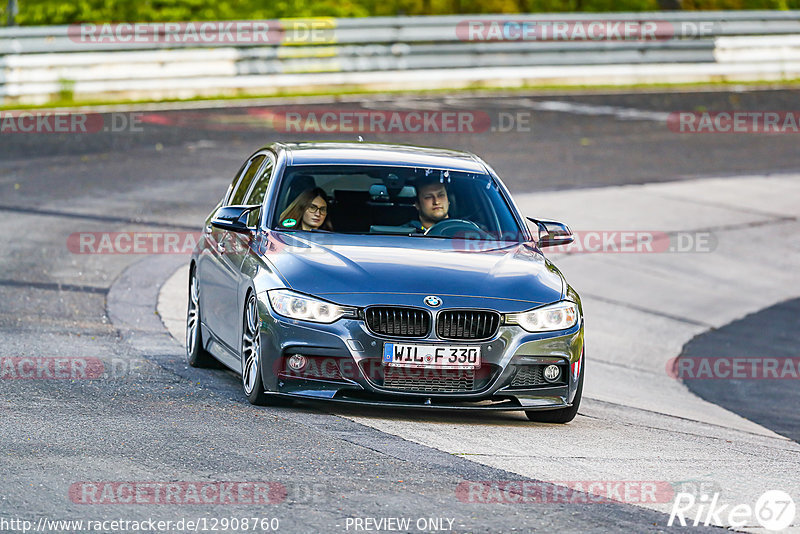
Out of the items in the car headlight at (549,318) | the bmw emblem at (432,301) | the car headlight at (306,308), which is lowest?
the car headlight at (549,318)

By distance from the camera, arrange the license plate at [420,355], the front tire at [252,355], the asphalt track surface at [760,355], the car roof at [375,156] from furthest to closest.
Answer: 1. the asphalt track surface at [760,355]
2. the car roof at [375,156]
3. the front tire at [252,355]
4. the license plate at [420,355]

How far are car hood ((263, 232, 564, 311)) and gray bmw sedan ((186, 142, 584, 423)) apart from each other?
Answer: 11mm

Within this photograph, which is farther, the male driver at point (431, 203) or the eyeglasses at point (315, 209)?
the male driver at point (431, 203)

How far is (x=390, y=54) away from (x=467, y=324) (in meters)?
20.5

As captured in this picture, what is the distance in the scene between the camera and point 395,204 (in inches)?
358

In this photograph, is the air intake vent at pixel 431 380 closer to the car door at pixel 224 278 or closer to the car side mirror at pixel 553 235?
the car door at pixel 224 278

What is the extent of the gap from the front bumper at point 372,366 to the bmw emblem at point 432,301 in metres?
0.15

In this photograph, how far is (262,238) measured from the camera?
8.66 metres

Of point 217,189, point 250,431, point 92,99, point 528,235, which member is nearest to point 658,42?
point 92,99

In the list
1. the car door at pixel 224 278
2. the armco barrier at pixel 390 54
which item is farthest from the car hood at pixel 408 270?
the armco barrier at pixel 390 54

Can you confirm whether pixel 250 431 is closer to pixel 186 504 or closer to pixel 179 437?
pixel 179 437

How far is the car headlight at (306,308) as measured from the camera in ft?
25.2

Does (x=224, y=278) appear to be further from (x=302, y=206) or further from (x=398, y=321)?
(x=398, y=321)

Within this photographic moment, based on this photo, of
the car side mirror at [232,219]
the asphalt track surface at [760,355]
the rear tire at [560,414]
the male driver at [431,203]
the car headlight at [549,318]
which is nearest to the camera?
the car headlight at [549,318]
